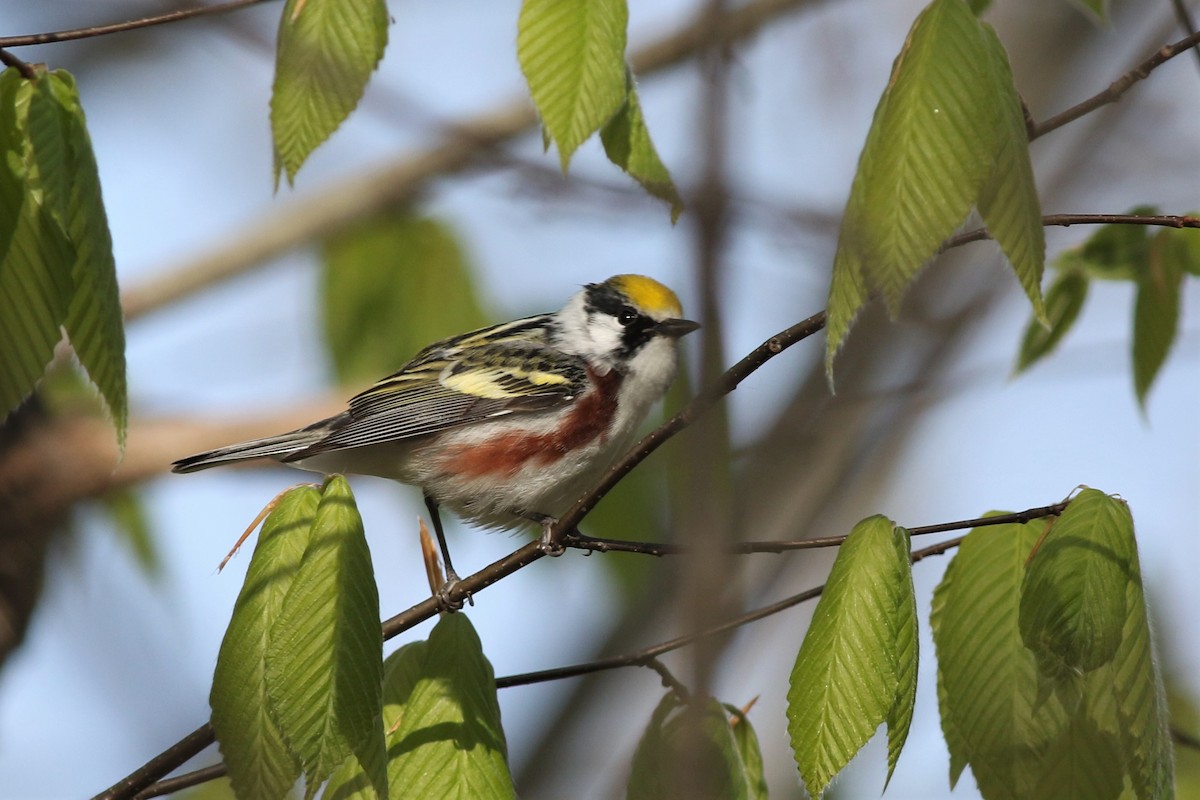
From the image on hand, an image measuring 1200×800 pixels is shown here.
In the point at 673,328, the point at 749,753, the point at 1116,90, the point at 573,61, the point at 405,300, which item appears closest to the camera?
the point at 573,61

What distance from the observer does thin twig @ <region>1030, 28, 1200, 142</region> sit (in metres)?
1.94

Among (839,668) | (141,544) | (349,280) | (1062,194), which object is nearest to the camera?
(839,668)

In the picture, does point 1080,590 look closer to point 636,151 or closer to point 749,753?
point 749,753

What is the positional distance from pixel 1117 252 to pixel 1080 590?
136 cm

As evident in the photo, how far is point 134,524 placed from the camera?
5.11 meters

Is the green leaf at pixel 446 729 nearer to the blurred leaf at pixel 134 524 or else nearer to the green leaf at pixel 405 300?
the green leaf at pixel 405 300

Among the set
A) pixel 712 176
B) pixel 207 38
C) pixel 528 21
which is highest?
pixel 207 38

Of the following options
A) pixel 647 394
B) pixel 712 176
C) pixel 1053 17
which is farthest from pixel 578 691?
pixel 1053 17

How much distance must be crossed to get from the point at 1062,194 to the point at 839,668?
13.5 feet

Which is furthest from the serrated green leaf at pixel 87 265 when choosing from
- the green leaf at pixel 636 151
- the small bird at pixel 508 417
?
the small bird at pixel 508 417

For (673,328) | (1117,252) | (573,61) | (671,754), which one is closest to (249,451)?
(673,328)

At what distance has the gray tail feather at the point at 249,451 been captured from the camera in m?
3.24

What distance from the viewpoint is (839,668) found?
1853 mm

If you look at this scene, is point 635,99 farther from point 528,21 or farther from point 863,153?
point 863,153
